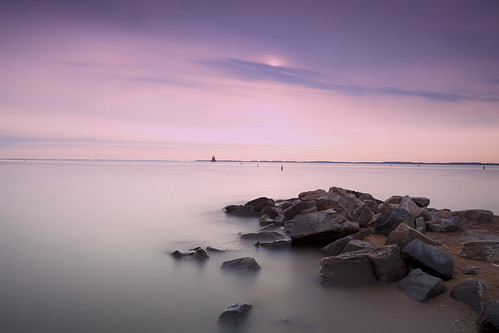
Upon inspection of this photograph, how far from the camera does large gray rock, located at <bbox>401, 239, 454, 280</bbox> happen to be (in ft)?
24.1

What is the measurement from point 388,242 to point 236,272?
4.19 metres

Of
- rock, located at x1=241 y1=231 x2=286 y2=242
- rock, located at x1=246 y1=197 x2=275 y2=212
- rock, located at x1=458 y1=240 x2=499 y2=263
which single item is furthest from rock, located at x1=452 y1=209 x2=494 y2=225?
rock, located at x1=246 y1=197 x2=275 y2=212

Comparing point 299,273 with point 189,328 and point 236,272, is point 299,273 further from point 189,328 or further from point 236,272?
point 189,328

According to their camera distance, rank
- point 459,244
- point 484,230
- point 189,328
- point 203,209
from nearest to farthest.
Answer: point 189,328, point 459,244, point 484,230, point 203,209

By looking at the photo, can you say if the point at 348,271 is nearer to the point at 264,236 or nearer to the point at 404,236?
the point at 404,236

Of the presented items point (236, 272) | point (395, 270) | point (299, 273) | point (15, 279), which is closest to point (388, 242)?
point (395, 270)

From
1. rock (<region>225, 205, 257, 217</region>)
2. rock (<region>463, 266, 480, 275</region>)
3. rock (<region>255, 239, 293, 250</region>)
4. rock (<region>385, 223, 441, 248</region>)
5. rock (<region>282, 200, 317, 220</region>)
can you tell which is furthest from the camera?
rock (<region>225, 205, 257, 217</region>)

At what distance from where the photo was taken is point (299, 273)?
30.5 ft

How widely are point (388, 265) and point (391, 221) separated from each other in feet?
15.5

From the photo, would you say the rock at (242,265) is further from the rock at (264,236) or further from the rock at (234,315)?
the rock at (264,236)

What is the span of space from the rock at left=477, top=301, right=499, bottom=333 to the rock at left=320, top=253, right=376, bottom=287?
2.52 m

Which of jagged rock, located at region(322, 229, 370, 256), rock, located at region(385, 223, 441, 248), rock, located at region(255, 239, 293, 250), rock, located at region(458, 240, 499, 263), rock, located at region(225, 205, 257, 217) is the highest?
rock, located at region(385, 223, 441, 248)

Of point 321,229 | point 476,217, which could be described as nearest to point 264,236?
point 321,229

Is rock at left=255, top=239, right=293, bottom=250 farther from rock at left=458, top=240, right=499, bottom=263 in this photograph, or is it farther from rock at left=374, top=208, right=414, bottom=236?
rock at left=458, top=240, right=499, bottom=263
